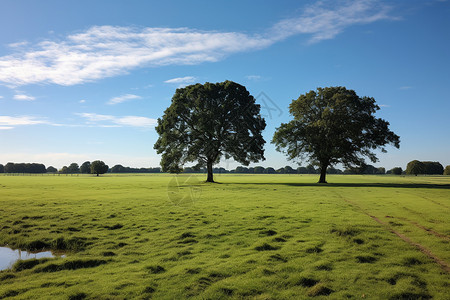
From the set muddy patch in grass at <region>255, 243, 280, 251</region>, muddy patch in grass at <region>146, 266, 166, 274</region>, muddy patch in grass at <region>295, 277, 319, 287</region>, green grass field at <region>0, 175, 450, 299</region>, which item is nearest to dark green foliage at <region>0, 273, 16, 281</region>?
green grass field at <region>0, 175, 450, 299</region>

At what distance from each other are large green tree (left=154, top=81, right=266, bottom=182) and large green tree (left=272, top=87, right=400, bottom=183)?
6275 mm

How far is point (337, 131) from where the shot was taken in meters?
53.1

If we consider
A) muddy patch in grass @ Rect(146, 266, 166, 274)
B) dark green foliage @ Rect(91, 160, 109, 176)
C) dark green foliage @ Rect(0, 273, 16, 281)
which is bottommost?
dark green foliage @ Rect(0, 273, 16, 281)

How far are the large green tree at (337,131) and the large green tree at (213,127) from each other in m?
6.28

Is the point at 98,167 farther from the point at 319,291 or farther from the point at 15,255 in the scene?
the point at 319,291

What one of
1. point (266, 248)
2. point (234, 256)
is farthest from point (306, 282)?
point (266, 248)

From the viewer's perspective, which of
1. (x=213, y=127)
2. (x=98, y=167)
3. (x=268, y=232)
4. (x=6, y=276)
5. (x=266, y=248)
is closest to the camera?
(x=6, y=276)

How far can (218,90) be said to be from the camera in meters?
53.5

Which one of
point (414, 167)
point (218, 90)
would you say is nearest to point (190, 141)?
point (218, 90)

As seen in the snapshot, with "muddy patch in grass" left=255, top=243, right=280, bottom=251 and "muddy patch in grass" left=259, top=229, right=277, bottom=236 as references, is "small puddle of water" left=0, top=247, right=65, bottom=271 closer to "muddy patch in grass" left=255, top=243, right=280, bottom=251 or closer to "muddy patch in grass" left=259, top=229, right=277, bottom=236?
"muddy patch in grass" left=255, top=243, right=280, bottom=251

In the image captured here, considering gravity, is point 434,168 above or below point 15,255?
above

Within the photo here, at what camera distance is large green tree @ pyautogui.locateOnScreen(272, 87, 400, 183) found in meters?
51.5

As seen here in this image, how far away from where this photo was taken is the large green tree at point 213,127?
52.0 metres

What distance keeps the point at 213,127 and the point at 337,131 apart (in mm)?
22783
